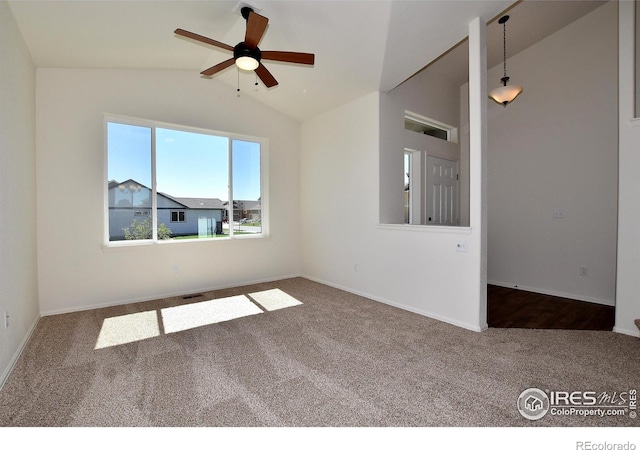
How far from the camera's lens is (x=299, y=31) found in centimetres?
331

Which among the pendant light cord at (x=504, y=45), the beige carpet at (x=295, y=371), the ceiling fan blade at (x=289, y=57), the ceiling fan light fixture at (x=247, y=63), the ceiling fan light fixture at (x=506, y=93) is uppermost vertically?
the pendant light cord at (x=504, y=45)

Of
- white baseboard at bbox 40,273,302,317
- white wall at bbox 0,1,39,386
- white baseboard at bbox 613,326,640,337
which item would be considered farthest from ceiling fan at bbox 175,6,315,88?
white baseboard at bbox 613,326,640,337

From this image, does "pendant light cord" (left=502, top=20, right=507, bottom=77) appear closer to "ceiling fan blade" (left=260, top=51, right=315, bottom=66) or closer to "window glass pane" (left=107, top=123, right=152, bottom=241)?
"ceiling fan blade" (left=260, top=51, right=315, bottom=66)

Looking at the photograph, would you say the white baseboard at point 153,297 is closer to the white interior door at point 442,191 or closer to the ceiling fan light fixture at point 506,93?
the white interior door at point 442,191

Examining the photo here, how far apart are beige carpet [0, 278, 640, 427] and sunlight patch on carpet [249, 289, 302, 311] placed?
1.06 ft

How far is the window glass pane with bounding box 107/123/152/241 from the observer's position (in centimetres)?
395

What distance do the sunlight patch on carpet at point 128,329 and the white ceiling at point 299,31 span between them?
9.24ft

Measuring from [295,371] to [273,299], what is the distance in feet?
6.39

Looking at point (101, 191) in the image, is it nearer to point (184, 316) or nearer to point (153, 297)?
point (153, 297)

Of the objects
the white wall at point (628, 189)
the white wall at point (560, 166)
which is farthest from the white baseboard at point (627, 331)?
the white wall at point (560, 166)

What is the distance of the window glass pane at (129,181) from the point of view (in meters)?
3.95

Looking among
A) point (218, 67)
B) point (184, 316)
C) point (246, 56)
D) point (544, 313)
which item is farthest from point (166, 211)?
point (544, 313)
